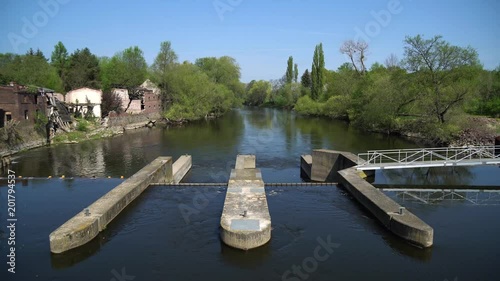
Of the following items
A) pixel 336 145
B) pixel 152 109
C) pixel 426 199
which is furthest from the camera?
pixel 152 109

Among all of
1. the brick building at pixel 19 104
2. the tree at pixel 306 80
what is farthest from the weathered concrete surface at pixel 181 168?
the tree at pixel 306 80

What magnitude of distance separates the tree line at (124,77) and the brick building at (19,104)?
15974 mm

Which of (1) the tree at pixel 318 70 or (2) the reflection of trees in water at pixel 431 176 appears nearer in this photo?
(2) the reflection of trees in water at pixel 431 176

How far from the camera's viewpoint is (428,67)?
43.4m

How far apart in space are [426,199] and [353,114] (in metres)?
45.0

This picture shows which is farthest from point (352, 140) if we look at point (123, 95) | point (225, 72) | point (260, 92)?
point (260, 92)

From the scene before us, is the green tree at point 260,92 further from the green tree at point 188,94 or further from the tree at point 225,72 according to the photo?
the green tree at point 188,94

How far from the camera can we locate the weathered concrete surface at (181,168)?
26.7m

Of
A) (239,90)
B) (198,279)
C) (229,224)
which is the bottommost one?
(198,279)

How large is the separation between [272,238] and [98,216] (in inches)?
283

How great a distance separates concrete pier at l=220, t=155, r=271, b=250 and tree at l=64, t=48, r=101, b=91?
5892cm

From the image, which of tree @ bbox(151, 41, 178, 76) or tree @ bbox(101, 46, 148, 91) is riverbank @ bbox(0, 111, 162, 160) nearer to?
tree @ bbox(101, 46, 148, 91)

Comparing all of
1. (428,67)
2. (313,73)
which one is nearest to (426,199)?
(428,67)

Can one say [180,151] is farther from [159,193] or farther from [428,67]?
[428,67]
